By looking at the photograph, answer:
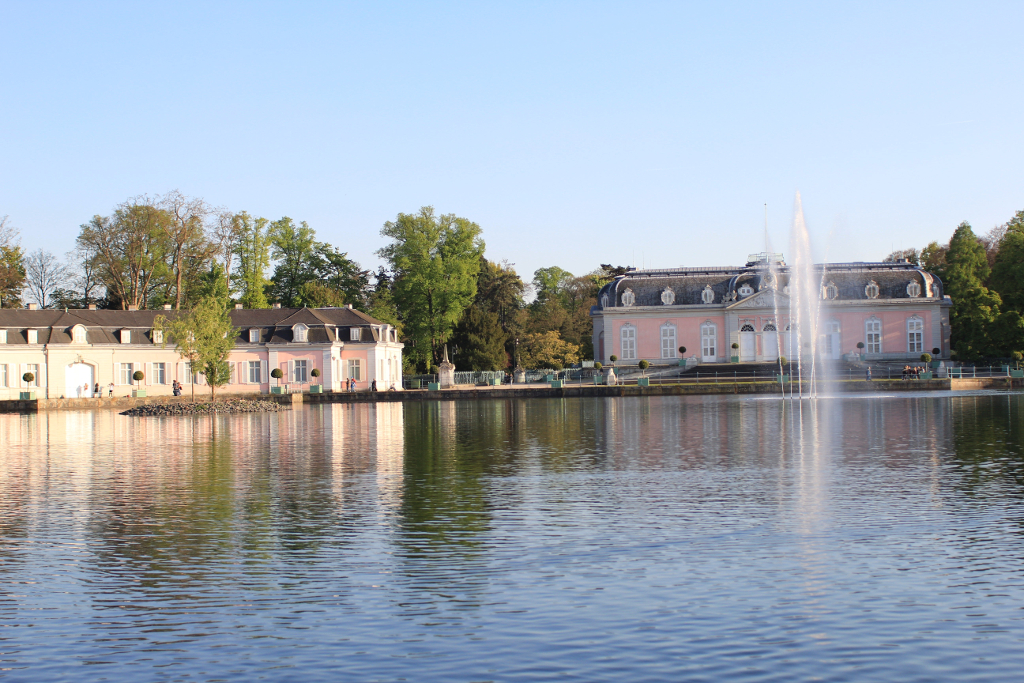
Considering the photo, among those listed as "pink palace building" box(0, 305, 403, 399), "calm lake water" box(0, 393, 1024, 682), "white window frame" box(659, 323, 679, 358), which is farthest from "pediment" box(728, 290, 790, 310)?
"calm lake water" box(0, 393, 1024, 682)

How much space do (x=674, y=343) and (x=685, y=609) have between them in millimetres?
68611

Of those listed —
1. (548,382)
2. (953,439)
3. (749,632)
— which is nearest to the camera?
(749,632)

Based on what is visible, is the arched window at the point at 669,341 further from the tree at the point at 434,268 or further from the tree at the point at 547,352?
the tree at the point at 434,268

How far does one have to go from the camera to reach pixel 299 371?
212ft

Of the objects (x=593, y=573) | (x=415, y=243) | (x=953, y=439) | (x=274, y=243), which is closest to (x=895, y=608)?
(x=593, y=573)

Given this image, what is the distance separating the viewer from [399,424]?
3562 cm

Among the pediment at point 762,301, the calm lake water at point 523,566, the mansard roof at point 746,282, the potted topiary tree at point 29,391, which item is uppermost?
the mansard roof at point 746,282

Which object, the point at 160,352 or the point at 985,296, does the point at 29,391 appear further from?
the point at 985,296

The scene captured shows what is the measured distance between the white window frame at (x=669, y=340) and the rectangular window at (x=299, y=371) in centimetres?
2730

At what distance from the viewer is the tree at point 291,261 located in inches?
3152

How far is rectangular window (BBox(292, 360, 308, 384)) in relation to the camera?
64.6 metres

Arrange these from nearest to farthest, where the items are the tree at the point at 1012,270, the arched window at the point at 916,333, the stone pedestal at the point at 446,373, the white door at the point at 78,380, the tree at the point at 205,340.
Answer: the tree at the point at 205,340
the white door at the point at 78,380
the tree at the point at 1012,270
the stone pedestal at the point at 446,373
the arched window at the point at 916,333

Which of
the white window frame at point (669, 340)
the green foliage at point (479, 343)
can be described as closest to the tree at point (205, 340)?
the green foliage at point (479, 343)

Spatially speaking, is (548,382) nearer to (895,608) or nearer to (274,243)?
(274,243)
